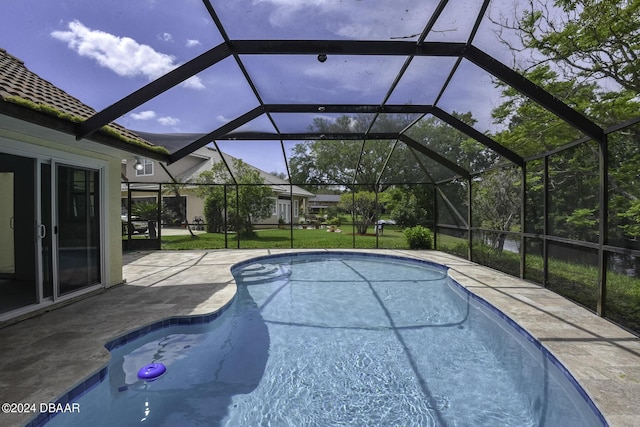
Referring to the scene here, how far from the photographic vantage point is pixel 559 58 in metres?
5.90

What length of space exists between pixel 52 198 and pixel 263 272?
4.69 metres

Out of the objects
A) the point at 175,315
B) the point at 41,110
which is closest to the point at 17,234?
the point at 41,110

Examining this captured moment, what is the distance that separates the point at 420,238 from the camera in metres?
10.9

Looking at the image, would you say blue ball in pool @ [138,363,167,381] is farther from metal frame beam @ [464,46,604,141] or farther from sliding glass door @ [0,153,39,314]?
metal frame beam @ [464,46,604,141]

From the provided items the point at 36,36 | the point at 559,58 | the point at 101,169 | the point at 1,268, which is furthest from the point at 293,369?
the point at 559,58

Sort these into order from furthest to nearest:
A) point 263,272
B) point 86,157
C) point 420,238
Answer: point 420,238 → point 263,272 → point 86,157

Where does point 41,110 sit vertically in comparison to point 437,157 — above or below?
below

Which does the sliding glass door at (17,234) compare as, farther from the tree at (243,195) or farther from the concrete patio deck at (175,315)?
the tree at (243,195)

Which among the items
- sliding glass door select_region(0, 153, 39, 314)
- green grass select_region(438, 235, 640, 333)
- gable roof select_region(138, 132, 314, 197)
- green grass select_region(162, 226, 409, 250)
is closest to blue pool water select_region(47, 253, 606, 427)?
green grass select_region(438, 235, 640, 333)

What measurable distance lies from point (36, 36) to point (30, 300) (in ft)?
11.6

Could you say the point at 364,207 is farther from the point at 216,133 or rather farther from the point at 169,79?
the point at 169,79

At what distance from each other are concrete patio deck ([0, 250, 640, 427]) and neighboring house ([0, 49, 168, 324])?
0.47 m

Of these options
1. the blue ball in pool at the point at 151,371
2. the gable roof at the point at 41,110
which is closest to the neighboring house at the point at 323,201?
the gable roof at the point at 41,110

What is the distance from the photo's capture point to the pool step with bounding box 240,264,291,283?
293 inches
